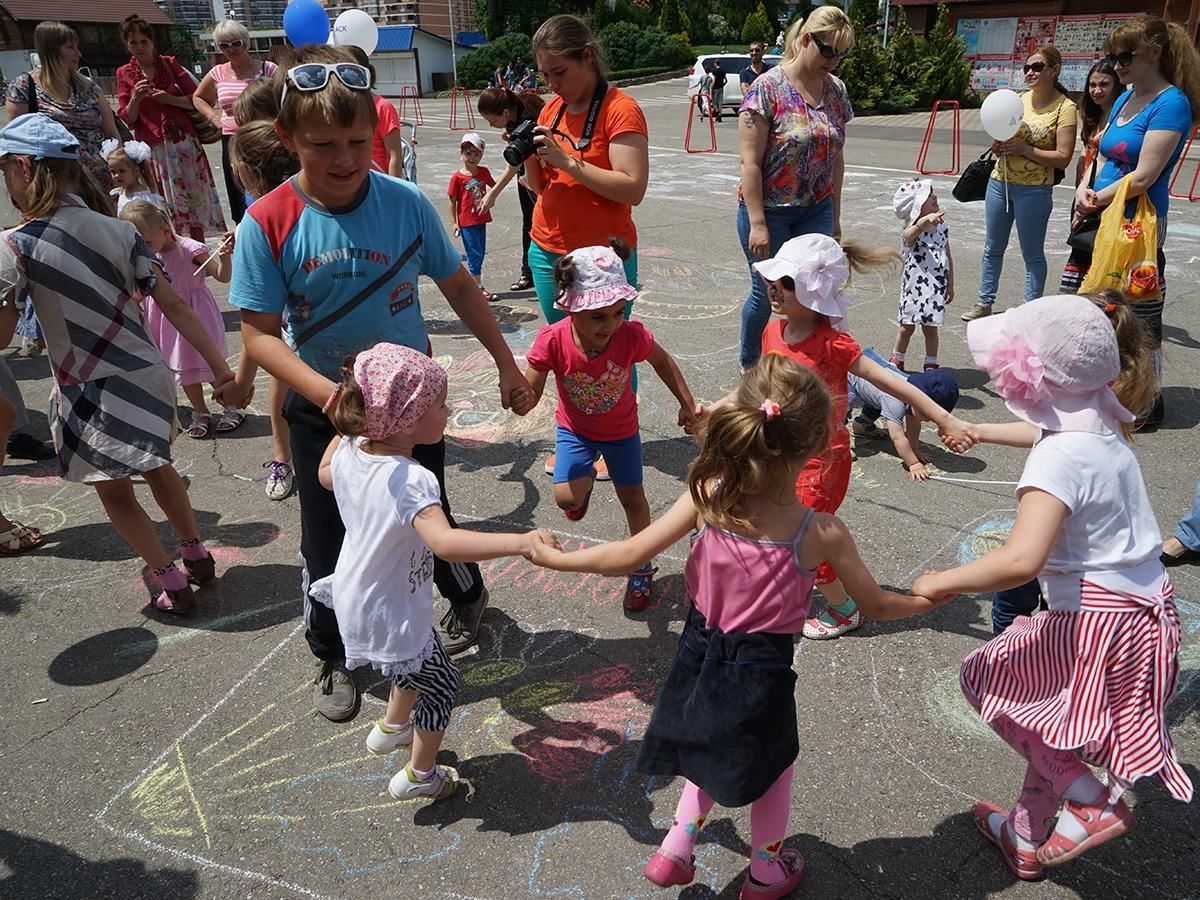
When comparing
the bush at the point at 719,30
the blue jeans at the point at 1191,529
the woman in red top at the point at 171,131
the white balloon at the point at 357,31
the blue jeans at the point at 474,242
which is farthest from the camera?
the bush at the point at 719,30

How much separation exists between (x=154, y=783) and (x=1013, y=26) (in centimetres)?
2848

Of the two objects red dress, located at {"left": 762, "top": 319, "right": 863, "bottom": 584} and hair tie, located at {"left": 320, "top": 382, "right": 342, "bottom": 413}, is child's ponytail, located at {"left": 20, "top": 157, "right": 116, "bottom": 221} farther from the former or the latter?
red dress, located at {"left": 762, "top": 319, "right": 863, "bottom": 584}

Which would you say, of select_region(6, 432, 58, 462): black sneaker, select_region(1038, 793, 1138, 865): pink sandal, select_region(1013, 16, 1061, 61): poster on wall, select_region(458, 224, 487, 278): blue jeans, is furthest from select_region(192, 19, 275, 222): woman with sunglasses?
select_region(1013, 16, 1061, 61): poster on wall

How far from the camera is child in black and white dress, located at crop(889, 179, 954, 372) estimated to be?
4.83 meters

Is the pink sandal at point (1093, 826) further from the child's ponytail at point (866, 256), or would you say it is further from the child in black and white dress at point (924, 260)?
the child in black and white dress at point (924, 260)

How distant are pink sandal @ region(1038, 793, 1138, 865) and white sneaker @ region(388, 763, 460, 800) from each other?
1508 mm

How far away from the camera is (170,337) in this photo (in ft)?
15.3

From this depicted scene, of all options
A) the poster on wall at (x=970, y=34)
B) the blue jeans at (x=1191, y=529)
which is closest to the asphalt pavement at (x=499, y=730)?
the blue jeans at (x=1191, y=529)

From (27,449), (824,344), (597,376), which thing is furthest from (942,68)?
(27,449)

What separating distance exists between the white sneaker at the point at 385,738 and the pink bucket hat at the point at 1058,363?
1.76 meters

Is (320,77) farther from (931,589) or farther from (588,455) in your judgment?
(931,589)

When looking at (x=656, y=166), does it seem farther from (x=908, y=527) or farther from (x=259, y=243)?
(x=259, y=243)

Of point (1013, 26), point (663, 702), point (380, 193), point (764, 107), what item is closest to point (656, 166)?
point (764, 107)

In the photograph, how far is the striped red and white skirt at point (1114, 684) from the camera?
1909 millimetres
